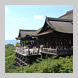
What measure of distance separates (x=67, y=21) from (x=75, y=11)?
844 centimetres

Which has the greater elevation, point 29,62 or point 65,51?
point 65,51

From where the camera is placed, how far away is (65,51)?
1013 centimetres

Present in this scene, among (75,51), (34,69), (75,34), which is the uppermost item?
(75,34)

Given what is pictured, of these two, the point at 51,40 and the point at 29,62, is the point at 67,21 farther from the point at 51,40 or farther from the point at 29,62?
the point at 29,62

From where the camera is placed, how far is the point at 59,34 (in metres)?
11.1

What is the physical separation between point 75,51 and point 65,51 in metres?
4.63

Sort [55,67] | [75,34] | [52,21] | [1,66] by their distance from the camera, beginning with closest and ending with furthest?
[1,66] → [75,34] → [55,67] → [52,21]

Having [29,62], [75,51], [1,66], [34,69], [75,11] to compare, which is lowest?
[29,62]

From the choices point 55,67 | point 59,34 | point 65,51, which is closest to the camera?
point 55,67

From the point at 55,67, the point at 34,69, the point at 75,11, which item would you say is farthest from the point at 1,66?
the point at 75,11

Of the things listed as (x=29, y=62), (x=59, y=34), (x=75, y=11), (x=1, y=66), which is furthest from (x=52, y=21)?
(x=1, y=66)

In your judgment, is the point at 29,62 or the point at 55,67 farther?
the point at 29,62

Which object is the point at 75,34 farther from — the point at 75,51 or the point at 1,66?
the point at 1,66

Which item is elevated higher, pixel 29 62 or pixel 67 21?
pixel 67 21
